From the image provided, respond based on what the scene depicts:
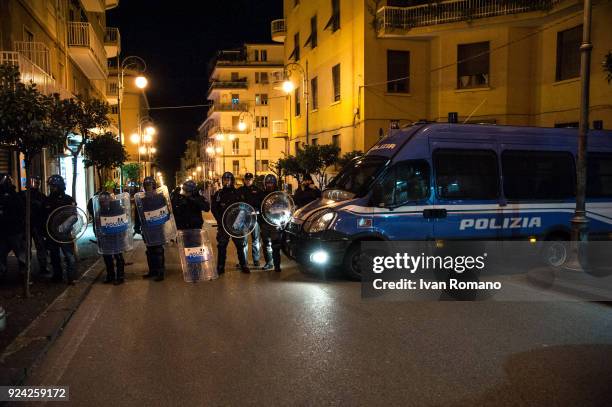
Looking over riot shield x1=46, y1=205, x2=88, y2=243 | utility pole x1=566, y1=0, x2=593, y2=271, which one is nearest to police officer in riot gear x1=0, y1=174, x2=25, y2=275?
riot shield x1=46, y1=205, x2=88, y2=243

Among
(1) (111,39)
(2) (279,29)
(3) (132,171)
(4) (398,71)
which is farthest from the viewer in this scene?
(3) (132,171)

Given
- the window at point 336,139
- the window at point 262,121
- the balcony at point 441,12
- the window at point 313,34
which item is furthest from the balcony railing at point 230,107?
the balcony at point 441,12

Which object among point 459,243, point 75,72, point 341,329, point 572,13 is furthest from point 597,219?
point 75,72

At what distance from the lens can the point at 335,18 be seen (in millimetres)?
24688

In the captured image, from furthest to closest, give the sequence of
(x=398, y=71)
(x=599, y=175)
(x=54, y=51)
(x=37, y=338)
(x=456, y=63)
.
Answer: (x=398, y=71) → (x=456, y=63) → (x=54, y=51) → (x=599, y=175) → (x=37, y=338)

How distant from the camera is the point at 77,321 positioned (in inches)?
264

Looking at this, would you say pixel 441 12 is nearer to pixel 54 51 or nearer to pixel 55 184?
pixel 54 51

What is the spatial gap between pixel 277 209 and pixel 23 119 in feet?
15.4

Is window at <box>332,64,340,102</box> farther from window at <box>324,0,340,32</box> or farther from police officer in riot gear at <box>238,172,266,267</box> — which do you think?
police officer in riot gear at <box>238,172,266,267</box>

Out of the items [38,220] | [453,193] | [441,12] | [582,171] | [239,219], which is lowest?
[239,219]

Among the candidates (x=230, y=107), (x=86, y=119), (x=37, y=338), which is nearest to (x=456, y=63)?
(x=86, y=119)

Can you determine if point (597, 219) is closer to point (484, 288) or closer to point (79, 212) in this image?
point (484, 288)

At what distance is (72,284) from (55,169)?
12306 millimetres

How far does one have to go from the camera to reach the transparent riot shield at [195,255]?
8750 millimetres
